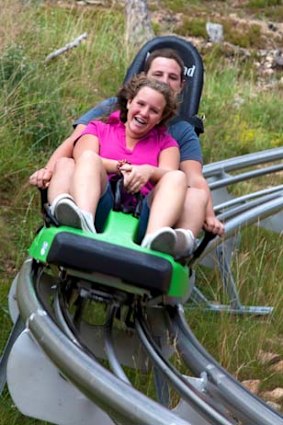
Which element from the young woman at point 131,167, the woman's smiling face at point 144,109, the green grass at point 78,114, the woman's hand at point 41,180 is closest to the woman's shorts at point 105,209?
the young woman at point 131,167

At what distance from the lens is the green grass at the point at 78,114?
4.76 meters

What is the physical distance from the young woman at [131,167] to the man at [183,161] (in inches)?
2.8

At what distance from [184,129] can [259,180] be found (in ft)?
11.2

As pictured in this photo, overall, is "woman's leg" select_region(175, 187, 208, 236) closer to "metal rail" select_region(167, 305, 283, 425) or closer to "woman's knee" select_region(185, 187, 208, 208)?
"woman's knee" select_region(185, 187, 208, 208)

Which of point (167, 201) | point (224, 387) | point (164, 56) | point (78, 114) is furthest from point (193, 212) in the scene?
point (78, 114)

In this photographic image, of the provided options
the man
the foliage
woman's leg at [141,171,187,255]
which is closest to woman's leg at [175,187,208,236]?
the man

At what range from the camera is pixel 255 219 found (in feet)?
18.3

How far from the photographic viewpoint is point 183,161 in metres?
4.62

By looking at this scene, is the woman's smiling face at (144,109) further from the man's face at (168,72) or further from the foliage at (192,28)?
the foliage at (192,28)

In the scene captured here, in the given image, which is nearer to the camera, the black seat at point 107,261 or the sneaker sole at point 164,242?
the black seat at point 107,261

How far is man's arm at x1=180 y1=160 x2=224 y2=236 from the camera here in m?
4.08

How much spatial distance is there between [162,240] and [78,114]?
410cm

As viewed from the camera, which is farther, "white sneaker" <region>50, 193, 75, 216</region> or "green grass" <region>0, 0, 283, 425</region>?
"green grass" <region>0, 0, 283, 425</region>

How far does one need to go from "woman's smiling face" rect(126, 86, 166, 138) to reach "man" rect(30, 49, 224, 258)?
11.7 inches
